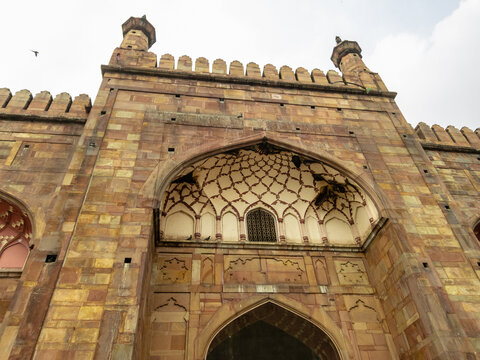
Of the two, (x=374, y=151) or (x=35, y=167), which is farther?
(x=374, y=151)

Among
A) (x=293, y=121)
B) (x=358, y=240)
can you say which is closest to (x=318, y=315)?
(x=358, y=240)

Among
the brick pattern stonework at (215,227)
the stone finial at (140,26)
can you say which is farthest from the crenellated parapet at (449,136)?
the stone finial at (140,26)

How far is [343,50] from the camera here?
11.1 meters

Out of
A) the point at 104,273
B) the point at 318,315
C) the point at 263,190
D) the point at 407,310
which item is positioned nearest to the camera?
the point at 104,273

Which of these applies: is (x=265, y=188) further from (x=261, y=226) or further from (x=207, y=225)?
(x=207, y=225)

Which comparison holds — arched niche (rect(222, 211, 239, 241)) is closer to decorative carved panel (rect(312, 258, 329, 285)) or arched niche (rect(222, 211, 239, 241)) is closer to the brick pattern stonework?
the brick pattern stonework

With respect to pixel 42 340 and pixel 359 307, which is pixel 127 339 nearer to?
pixel 42 340

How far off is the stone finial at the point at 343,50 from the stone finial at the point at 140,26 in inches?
222

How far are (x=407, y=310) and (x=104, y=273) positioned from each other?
4427 millimetres

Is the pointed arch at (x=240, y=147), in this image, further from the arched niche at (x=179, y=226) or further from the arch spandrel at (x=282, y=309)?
the arch spandrel at (x=282, y=309)

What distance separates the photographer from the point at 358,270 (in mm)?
6684

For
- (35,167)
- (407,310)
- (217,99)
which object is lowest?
(407,310)

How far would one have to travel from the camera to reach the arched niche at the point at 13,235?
6000 mm

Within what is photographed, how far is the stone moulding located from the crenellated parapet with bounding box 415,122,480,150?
4.17 ft
